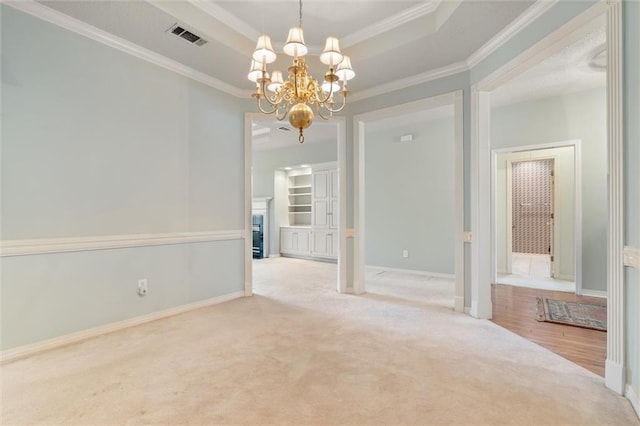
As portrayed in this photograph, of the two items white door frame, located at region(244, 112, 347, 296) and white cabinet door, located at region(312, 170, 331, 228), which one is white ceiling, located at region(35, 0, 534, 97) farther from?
white cabinet door, located at region(312, 170, 331, 228)

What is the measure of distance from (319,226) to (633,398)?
623 cm

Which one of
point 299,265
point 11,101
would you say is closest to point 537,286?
point 299,265

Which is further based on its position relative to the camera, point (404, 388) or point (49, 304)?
point (49, 304)

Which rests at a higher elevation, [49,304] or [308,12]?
[308,12]

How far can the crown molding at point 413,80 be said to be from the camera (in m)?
3.45

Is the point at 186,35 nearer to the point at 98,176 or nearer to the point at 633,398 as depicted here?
the point at 98,176

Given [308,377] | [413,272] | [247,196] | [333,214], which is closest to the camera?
[308,377]

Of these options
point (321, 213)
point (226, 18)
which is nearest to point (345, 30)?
point (226, 18)

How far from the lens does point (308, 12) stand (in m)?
2.87

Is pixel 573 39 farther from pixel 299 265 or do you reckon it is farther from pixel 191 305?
pixel 299 265

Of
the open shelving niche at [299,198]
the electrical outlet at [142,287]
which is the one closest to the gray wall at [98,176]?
the electrical outlet at [142,287]

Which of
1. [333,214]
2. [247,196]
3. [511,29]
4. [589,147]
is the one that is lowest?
[333,214]

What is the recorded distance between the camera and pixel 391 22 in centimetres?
302

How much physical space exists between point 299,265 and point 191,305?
138 inches
